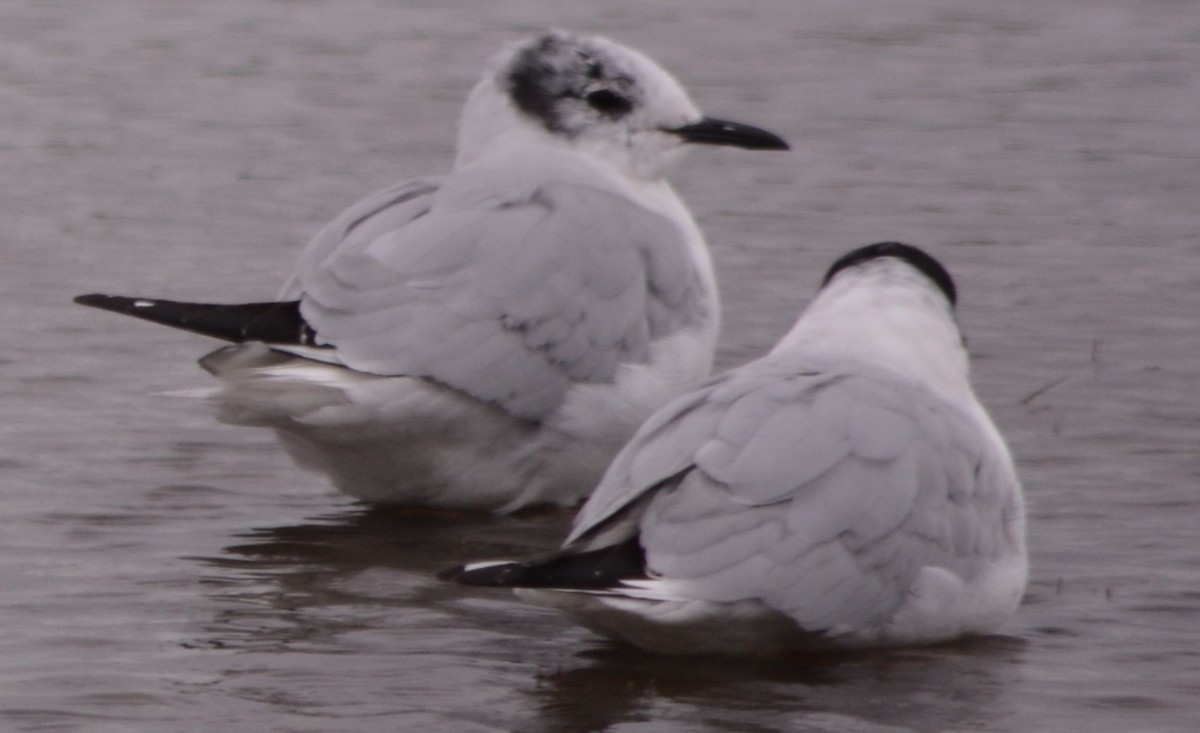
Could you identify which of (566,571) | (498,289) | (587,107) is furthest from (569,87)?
(566,571)

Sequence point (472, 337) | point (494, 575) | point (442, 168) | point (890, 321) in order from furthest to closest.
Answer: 1. point (442, 168)
2. point (472, 337)
3. point (890, 321)
4. point (494, 575)

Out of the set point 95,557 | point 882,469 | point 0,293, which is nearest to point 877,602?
point 882,469

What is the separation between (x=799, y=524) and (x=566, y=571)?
511mm

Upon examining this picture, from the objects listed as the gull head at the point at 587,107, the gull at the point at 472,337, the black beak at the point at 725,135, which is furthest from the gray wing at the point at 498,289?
the black beak at the point at 725,135

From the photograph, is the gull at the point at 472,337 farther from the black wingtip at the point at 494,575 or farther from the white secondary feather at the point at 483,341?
the black wingtip at the point at 494,575

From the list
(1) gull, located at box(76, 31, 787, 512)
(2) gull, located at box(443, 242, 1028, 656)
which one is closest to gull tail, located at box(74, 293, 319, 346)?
(1) gull, located at box(76, 31, 787, 512)

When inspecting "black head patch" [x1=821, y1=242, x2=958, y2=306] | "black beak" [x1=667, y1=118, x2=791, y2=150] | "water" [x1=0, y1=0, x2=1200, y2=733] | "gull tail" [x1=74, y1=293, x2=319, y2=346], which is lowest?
"water" [x1=0, y1=0, x2=1200, y2=733]

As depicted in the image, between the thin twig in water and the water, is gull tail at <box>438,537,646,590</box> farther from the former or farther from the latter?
the thin twig in water

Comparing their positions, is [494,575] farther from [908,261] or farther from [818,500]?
[908,261]

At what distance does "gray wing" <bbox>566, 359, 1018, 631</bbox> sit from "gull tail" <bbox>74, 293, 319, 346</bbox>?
116 cm

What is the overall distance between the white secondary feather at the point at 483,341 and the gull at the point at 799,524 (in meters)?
0.92

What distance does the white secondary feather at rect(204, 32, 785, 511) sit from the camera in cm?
621

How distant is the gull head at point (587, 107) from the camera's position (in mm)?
7449

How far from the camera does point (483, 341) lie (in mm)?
6305
